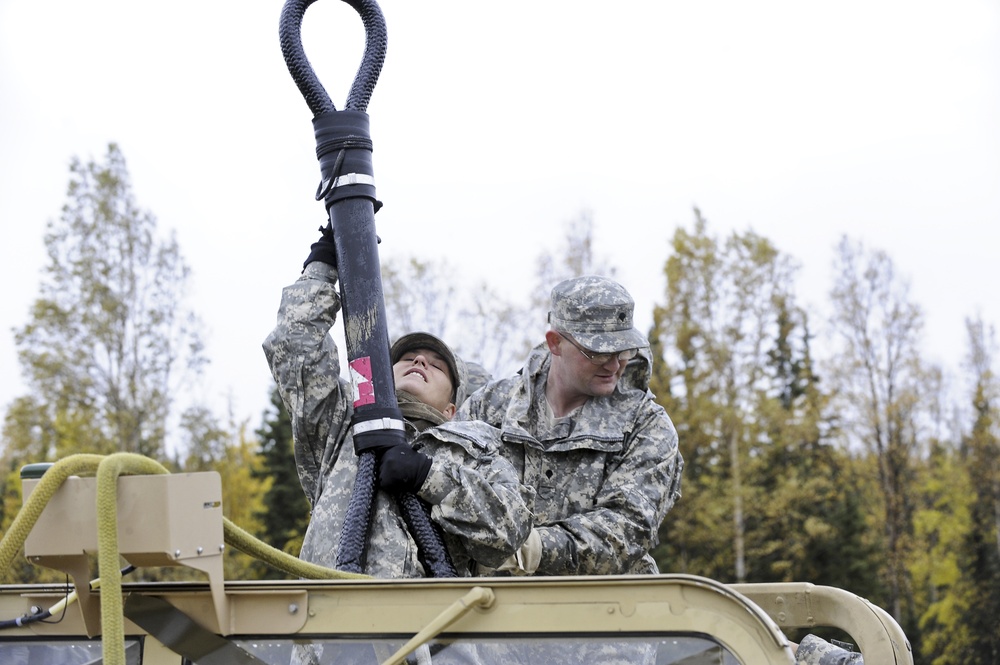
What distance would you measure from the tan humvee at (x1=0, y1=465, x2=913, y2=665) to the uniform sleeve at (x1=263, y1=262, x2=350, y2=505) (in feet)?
4.29

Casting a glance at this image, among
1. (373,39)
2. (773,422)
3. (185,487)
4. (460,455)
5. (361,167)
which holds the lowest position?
(185,487)

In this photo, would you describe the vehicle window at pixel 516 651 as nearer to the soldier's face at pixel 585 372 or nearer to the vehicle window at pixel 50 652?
the vehicle window at pixel 50 652

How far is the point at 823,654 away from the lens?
3.40m

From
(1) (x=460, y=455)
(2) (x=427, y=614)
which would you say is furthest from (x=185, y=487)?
(1) (x=460, y=455)

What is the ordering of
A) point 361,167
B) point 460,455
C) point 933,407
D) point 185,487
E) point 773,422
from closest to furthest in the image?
1. point 185,487
2. point 460,455
3. point 361,167
4. point 773,422
5. point 933,407

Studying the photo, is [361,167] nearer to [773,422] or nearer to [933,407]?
[773,422]

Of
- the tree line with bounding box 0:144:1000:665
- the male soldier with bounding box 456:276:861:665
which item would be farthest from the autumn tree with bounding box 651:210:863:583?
the male soldier with bounding box 456:276:861:665

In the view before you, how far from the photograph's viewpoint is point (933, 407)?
37.3 m

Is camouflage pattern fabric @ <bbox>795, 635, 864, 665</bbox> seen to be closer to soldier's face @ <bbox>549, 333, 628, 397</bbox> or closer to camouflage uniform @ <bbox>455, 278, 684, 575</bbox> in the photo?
camouflage uniform @ <bbox>455, 278, 684, 575</bbox>

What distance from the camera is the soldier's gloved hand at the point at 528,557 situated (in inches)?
142

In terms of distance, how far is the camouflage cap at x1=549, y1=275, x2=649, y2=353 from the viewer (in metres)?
4.24

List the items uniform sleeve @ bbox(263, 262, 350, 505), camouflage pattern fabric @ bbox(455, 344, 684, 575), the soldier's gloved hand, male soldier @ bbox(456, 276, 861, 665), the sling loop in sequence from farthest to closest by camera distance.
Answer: male soldier @ bbox(456, 276, 861, 665)
camouflage pattern fabric @ bbox(455, 344, 684, 575)
uniform sleeve @ bbox(263, 262, 350, 505)
the soldier's gloved hand
the sling loop

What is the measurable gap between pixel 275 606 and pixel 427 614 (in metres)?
0.31

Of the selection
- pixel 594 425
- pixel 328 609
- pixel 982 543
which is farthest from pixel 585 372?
pixel 982 543
